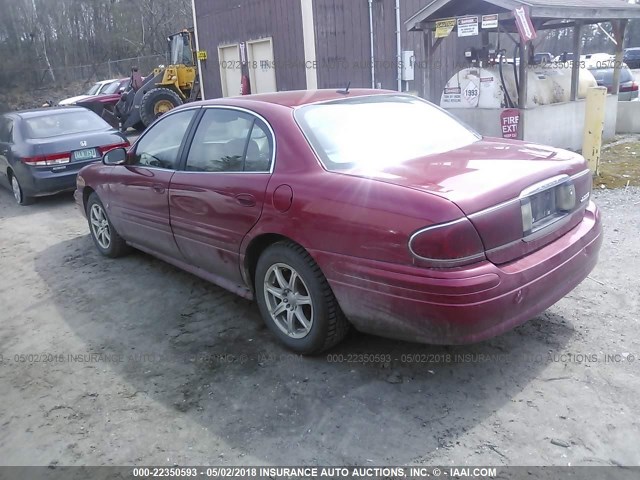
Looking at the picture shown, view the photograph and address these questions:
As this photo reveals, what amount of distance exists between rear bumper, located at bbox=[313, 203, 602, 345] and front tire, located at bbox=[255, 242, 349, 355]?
0.42 feet

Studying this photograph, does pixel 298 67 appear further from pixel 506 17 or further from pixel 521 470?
pixel 521 470

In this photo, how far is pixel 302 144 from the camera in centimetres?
332

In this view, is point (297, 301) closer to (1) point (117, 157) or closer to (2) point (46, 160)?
(1) point (117, 157)

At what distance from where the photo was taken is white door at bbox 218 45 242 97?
16.8 metres

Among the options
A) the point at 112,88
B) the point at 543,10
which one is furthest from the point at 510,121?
the point at 112,88

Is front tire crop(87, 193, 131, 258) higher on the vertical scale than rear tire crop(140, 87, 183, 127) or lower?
lower

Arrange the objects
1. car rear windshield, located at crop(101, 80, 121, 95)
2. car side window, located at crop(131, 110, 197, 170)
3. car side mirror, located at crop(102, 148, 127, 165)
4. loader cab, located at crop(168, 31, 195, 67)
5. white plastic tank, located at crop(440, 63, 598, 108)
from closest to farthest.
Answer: car side window, located at crop(131, 110, 197, 170) < car side mirror, located at crop(102, 148, 127, 165) < white plastic tank, located at crop(440, 63, 598, 108) < loader cab, located at crop(168, 31, 195, 67) < car rear windshield, located at crop(101, 80, 121, 95)

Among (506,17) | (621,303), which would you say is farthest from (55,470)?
(506,17)

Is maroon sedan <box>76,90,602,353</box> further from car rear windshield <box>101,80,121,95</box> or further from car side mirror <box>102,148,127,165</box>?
car rear windshield <box>101,80,121,95</box>

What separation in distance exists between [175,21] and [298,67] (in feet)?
98.2

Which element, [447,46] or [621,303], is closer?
[621,303]

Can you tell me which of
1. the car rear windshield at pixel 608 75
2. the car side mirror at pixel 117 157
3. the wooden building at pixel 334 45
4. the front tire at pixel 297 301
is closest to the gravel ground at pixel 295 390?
the front tire at pixel 297 301

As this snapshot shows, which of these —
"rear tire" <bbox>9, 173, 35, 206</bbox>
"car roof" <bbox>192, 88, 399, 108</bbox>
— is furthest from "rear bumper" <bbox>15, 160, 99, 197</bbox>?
"car roof" <bbox>192, 88, 399, 108</bbox>

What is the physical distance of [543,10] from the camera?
26.6ft
